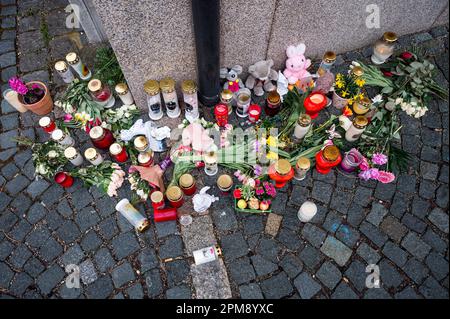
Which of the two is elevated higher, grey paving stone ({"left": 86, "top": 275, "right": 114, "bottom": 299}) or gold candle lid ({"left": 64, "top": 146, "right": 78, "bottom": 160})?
gold candle lid ({"left": 64, "top": 146, "right": 78, "bottom": 160})

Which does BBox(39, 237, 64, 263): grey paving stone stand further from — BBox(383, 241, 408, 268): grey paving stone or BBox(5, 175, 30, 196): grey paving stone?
BBox(383, 241, 408, 268): grey paving stone

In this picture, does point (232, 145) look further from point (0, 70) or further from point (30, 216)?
point (0, 70)

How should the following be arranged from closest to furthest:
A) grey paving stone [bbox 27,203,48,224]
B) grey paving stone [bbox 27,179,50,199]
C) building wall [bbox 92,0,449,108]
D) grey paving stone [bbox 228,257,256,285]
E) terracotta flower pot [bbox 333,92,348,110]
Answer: building wall [bbox 92,0,449,108] → grey paving stone [bbox 228,257,256,285] → grey paving stone [bbox 27,203,48,224] → grey paving stone [bbox 27,179,50,199] → terracotta flower pot [bbox 333,92,348,110]

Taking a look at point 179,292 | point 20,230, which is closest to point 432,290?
point 179,292

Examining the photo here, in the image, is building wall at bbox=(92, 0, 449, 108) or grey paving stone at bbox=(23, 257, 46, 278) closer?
building wall at bbox=(92, 0, 449, 108)

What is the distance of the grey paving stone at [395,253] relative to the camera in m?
3.75

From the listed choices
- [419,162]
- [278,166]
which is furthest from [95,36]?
[419,162]

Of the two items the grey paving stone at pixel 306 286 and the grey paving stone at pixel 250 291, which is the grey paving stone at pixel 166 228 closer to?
the grey paving stone at pixel 250 291

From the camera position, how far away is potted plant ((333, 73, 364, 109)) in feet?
14.7

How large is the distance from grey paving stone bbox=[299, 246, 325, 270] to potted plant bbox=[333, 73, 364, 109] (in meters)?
1.93

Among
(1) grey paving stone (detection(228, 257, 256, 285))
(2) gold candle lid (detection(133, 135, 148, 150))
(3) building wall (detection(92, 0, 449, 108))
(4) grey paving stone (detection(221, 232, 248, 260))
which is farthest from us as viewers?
(2) gold candle lid (detection(133, 135, 148, 150))

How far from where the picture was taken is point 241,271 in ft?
12.1

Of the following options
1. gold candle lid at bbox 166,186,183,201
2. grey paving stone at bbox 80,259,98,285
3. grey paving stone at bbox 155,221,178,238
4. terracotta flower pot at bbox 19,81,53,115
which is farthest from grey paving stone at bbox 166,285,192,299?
terracotta flower pot at bbox 19,81,53,115
